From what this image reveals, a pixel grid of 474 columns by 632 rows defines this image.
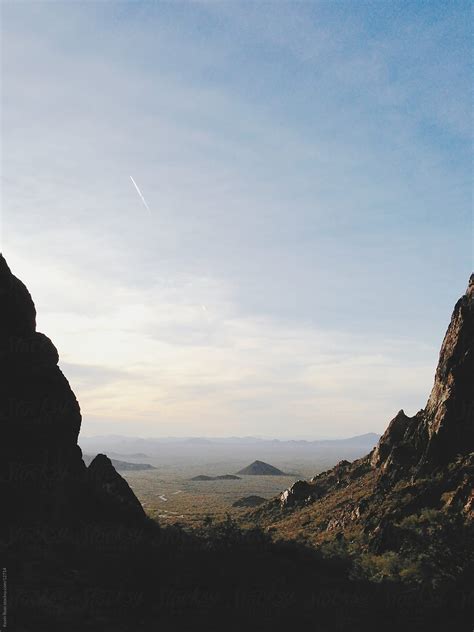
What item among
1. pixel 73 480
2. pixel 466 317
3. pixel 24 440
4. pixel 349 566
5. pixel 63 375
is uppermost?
pixel 466 317

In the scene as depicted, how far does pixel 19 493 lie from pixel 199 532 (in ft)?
31.9

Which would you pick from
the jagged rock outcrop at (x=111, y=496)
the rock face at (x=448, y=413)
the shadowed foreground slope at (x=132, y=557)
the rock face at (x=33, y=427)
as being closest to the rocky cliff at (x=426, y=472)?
the rock face at (x=448, y=413)

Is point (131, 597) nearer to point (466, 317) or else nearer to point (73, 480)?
point (73, 480)

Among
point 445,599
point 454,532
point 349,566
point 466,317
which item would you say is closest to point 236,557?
point 349,566

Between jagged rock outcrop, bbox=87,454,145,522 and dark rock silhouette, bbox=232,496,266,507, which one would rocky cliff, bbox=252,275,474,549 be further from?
dark rock silhouette, bbox=232,496,266,507

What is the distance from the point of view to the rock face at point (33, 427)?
2431 centimetres

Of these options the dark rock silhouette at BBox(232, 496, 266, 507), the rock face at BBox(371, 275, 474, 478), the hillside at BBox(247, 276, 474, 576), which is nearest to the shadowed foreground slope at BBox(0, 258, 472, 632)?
the hillside at BBox(247, 276, 474, 576)

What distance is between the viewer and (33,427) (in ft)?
88.2

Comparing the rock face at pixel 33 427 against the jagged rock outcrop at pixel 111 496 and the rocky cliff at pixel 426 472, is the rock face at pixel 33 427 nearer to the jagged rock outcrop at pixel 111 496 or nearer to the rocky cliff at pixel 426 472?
the jagged rock outcrop at pixel 111 496

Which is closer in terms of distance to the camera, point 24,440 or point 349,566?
point 349,566

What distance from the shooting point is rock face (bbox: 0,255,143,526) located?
2431 cm

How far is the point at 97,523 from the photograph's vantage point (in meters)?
26.8

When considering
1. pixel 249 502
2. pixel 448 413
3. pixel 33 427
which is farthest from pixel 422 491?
pixel 249 502

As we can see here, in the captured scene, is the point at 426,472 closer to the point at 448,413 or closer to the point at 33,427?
the point at 448,413
